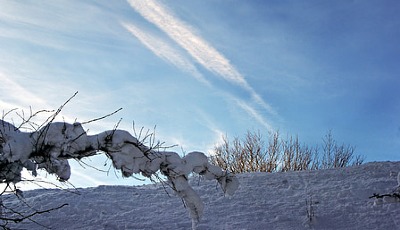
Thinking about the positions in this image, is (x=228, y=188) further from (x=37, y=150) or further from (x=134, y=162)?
(x=37, y=150)

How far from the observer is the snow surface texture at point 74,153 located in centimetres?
545

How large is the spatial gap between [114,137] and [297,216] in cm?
422

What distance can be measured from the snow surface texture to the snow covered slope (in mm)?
1458

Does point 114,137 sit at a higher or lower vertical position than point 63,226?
higher

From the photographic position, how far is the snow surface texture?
17.9 ft

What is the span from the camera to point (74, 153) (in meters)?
5.85

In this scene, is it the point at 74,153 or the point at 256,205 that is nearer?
the point at 74,153

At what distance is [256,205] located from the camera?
9625 millimetres

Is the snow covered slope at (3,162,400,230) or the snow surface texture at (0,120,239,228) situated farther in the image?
the snow covered slope at (3,162,400,230)

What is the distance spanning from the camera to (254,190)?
10.5 metres

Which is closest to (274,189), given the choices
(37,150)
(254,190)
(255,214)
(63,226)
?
(254,190)

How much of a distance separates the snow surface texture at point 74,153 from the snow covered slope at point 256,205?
1458mm

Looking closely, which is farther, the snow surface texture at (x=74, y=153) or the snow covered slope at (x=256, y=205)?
the snow covered slope at (x=256, y=205)

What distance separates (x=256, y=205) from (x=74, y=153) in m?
4.64
